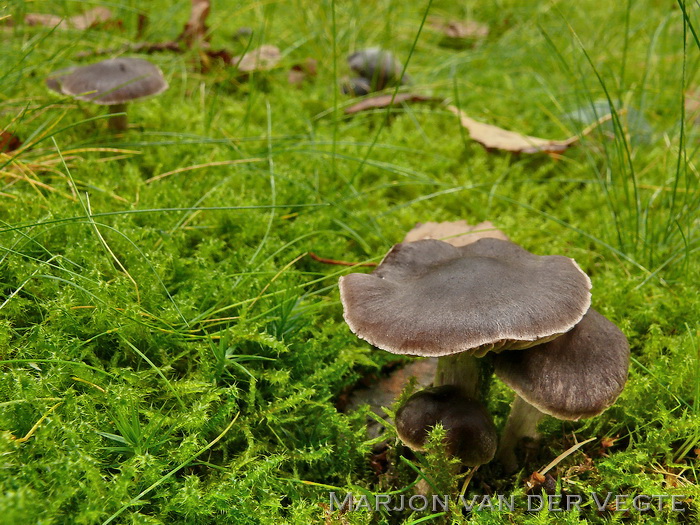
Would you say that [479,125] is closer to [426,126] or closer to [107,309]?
[426,126]

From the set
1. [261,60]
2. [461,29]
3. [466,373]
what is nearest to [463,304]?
[466,373]

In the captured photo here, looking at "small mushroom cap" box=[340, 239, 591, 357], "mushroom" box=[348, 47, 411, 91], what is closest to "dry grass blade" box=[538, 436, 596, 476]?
"small mushroom cap" box=[340, 239, 591, 357]

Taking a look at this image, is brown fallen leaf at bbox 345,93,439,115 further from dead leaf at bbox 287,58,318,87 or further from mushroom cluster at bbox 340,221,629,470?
mushroom cluster at bbox 340,221,629,470

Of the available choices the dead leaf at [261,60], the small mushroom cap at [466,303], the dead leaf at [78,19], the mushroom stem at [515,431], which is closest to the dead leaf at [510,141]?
the dead leaf at [261,60]

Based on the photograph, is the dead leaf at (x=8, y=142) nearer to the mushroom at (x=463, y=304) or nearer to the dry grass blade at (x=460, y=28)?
the mushroom at (x=463, y=304)

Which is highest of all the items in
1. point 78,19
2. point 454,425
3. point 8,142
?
point 78,19

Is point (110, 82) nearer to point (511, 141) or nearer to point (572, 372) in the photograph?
point (511, 141)
